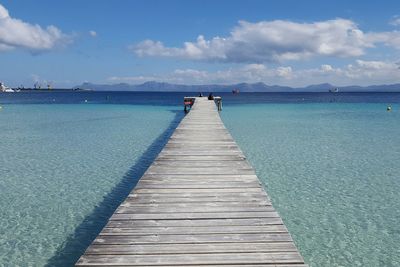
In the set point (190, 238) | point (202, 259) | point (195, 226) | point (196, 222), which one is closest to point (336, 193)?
point (196, 222)

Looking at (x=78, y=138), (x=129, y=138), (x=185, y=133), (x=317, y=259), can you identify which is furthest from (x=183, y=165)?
(x=78, y=138)

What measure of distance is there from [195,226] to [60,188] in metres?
6.43

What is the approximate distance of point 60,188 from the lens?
9.60 m

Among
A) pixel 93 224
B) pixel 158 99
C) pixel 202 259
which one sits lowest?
A: pixel 93 224

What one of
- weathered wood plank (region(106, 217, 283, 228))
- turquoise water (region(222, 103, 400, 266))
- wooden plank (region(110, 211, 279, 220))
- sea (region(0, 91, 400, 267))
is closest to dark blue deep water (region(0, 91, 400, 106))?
sea (region(0, 91, 400, 267))

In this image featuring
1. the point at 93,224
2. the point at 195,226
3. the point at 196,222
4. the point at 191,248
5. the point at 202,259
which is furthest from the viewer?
the point at 93,224

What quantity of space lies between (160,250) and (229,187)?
274 centimetres

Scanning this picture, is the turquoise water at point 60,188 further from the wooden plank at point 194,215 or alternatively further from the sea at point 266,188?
the wooden plank at point 194,215

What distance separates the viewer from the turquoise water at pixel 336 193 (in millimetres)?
6008

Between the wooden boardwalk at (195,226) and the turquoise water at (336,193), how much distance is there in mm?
1551

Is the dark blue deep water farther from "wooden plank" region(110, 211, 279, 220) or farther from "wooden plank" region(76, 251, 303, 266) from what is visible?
"wooden plank" region(76, 251, 303, 266)

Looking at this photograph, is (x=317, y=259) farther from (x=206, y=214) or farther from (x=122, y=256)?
(x=122, y=256)

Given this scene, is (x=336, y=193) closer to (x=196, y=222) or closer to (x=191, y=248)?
(x=196, y=222)

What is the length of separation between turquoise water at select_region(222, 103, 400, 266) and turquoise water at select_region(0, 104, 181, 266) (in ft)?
14.3
